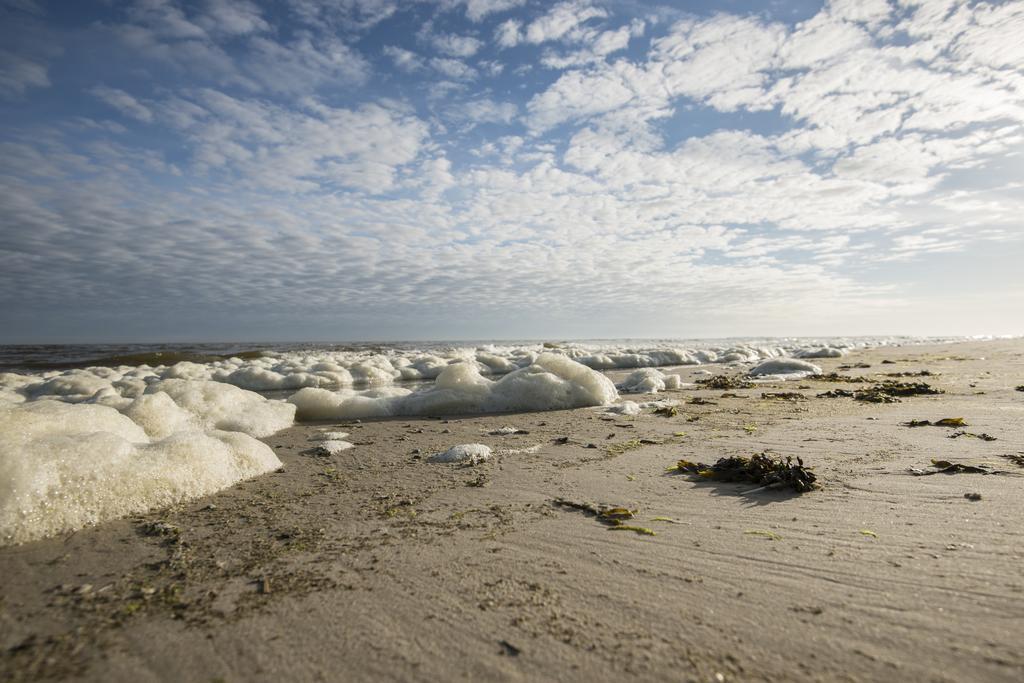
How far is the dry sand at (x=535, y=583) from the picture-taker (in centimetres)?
151

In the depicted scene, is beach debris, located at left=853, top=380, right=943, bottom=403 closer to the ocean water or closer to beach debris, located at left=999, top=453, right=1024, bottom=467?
the ocean water

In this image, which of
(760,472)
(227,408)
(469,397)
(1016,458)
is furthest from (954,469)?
(227,408)

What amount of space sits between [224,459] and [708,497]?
316 cm

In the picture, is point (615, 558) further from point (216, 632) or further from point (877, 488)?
point (877, 488)

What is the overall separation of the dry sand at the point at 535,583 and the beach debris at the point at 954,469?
0.08 meters

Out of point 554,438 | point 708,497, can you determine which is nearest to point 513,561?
point 708,497

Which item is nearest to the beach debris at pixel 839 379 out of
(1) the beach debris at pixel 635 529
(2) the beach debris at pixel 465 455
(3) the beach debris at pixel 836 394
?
(3) the beach debris at pixel 836 394

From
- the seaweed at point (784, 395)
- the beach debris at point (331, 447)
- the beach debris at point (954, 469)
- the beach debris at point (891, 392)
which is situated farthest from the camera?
the seaweed at point (784, 395)

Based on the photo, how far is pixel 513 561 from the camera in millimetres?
2191

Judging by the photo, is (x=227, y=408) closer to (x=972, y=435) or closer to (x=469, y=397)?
(x=469, y=397)

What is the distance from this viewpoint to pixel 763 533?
2.43m

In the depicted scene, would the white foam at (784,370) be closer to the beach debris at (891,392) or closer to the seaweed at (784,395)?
the beach debris at (891,392)

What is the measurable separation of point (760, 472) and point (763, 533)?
911 millimetres

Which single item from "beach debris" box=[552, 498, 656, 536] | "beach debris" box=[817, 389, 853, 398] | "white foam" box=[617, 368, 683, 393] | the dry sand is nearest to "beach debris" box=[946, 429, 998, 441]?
the dry sand
